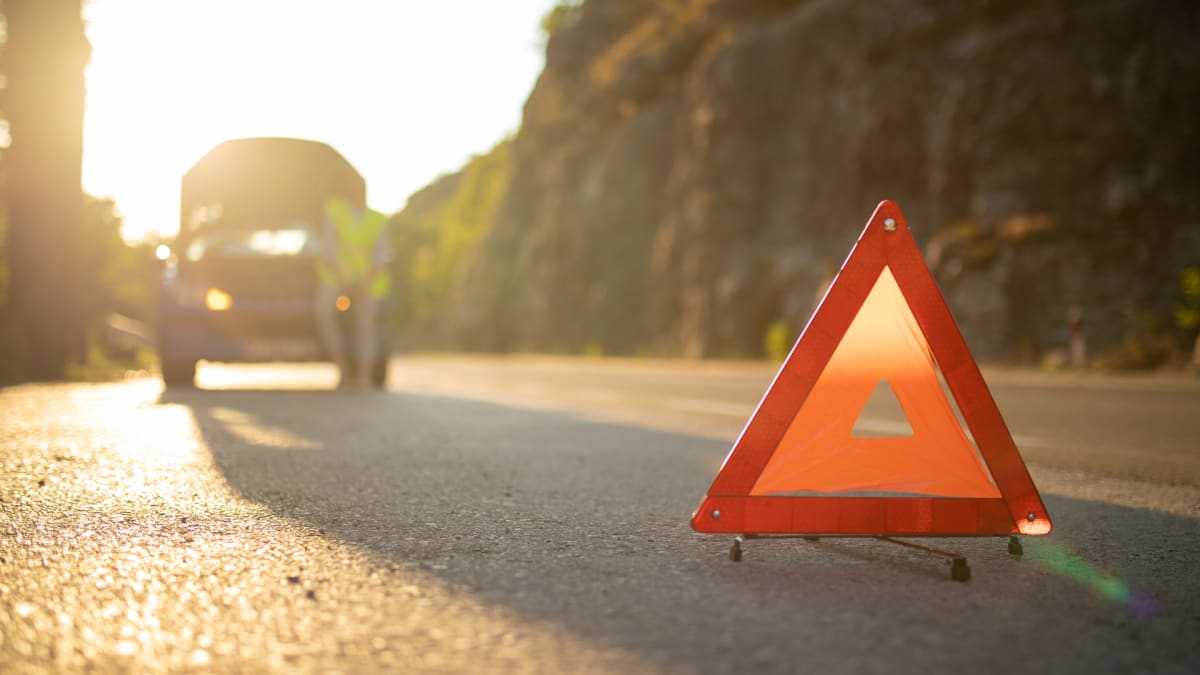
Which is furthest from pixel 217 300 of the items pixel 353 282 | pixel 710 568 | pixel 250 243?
pixel 710 568

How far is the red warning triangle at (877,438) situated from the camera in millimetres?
2965

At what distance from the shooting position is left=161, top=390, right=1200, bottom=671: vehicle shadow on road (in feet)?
7.08

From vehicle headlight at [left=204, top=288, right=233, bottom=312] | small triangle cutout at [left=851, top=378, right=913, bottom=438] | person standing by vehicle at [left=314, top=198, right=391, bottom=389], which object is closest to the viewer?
small triangle cutout at [left=851, top=378, right=913, bottom=438]

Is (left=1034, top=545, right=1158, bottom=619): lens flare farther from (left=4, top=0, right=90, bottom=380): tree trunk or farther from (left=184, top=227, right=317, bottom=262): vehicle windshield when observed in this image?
(left=4, top=0, right=90, bottom=380): tree trunk

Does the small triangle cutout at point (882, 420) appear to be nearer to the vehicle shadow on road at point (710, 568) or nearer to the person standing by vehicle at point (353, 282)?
the vehicle shadow on road at point (710, 568)

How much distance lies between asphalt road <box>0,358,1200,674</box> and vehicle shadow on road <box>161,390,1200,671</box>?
0.01 m

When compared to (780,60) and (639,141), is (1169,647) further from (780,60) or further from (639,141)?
(639,141)

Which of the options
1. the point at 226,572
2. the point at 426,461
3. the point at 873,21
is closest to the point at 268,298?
the point at 426,461

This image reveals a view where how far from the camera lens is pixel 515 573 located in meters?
2.72

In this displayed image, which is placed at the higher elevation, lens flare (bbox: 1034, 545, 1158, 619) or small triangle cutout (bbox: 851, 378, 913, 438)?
small triangle cutout (bbox: 851, 378, 913, 438)

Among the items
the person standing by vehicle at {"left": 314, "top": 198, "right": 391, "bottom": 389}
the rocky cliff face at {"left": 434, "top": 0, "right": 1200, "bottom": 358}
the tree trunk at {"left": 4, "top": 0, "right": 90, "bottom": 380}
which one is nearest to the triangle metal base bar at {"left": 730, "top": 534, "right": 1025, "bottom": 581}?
the person standing by vehicle at {"left": 314, "top": 198, "right": 391, "bottom": 389}

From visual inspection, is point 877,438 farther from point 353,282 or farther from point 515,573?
point 353,282

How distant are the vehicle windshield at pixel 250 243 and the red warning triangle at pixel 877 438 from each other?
9.06 m

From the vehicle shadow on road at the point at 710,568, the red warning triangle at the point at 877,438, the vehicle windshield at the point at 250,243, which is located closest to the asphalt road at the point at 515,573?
the vehicle shadow on road at the point at 710,568
